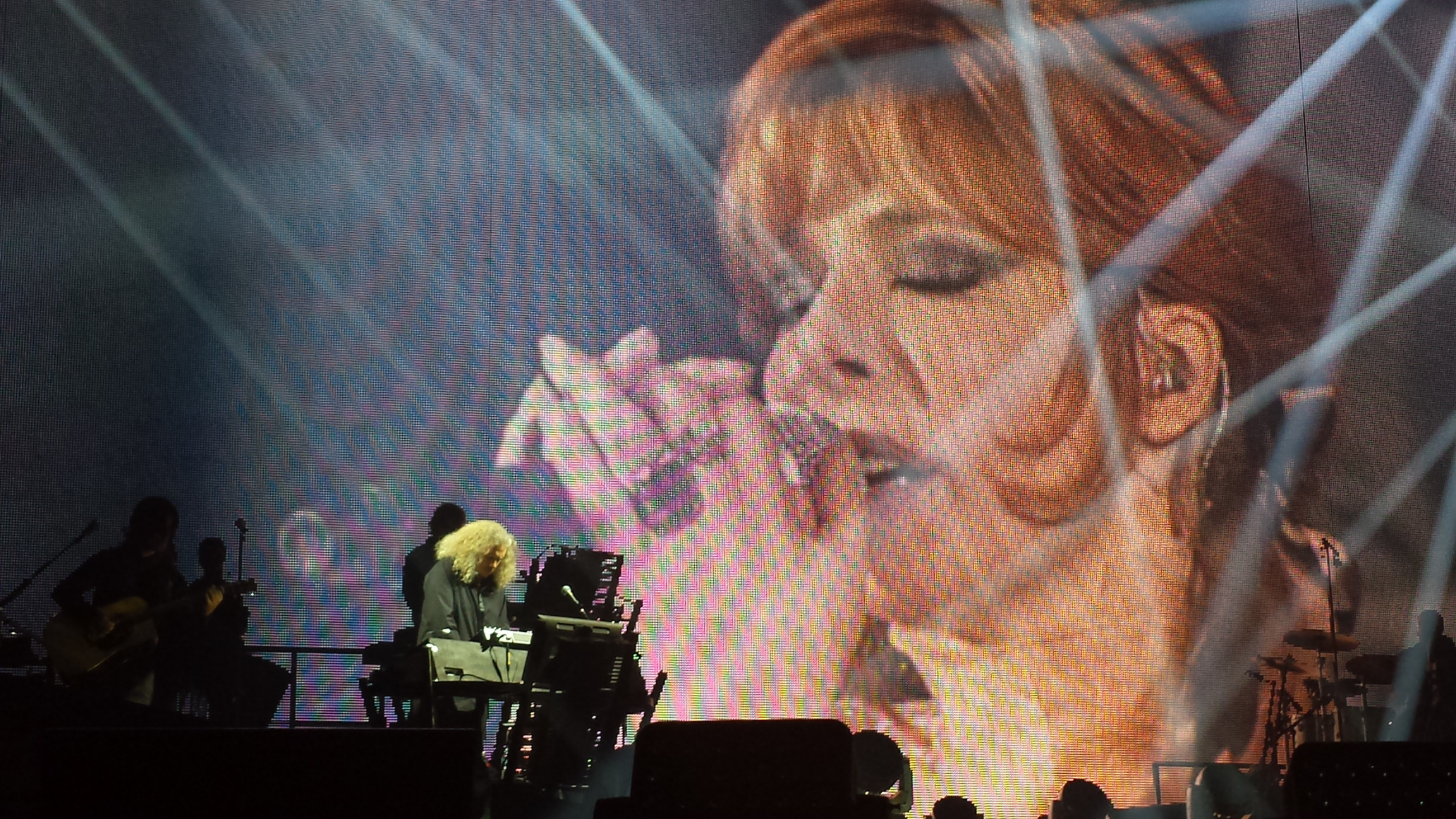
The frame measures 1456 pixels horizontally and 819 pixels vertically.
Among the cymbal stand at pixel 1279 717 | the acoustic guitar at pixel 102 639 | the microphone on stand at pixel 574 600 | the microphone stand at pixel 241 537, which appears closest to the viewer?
the acoustic guitar at pixel 102 639

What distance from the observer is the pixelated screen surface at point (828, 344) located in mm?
4941

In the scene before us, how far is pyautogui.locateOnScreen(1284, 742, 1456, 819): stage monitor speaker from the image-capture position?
5.09 ft

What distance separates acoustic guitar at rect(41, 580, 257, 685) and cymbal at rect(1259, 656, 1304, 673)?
3898 millimetres

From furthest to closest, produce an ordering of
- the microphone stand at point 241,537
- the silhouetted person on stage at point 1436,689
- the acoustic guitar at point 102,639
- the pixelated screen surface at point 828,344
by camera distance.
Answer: the microphone stand at point 241,537
the pixelated screen surface at point 828,344
the silhouetted person on stage at point 1436,689
the acoustic guitar at point 102,639

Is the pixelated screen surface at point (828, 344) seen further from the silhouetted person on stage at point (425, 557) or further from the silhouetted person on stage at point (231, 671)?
the silhouetted person on stage at point (425, 557)

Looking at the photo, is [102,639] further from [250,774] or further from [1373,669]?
[1373,669]

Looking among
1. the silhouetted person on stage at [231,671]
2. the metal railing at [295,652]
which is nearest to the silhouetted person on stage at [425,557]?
the metal railing at [295,652]

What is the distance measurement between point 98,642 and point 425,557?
1.27m

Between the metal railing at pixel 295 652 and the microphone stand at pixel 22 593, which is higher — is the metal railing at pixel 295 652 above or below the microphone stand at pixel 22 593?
below

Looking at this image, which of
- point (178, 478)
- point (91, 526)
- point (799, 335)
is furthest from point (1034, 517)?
point (91, 526)

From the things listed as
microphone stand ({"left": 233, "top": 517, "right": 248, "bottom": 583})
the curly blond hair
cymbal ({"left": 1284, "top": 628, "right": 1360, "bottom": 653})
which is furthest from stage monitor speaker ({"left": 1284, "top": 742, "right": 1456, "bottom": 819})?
microphone stand ({"left": 233, "top": 517, "right": 248, "bottom": 583})

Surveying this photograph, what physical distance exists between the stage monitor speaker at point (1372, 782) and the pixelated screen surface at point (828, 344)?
338 centimetres

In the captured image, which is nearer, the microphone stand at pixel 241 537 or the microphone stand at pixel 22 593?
the microphone stand at pixel 22 593

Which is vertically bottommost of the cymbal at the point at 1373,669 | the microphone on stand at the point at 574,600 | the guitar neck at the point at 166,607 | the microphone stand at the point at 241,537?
the cymbal at the point at 1373,669
